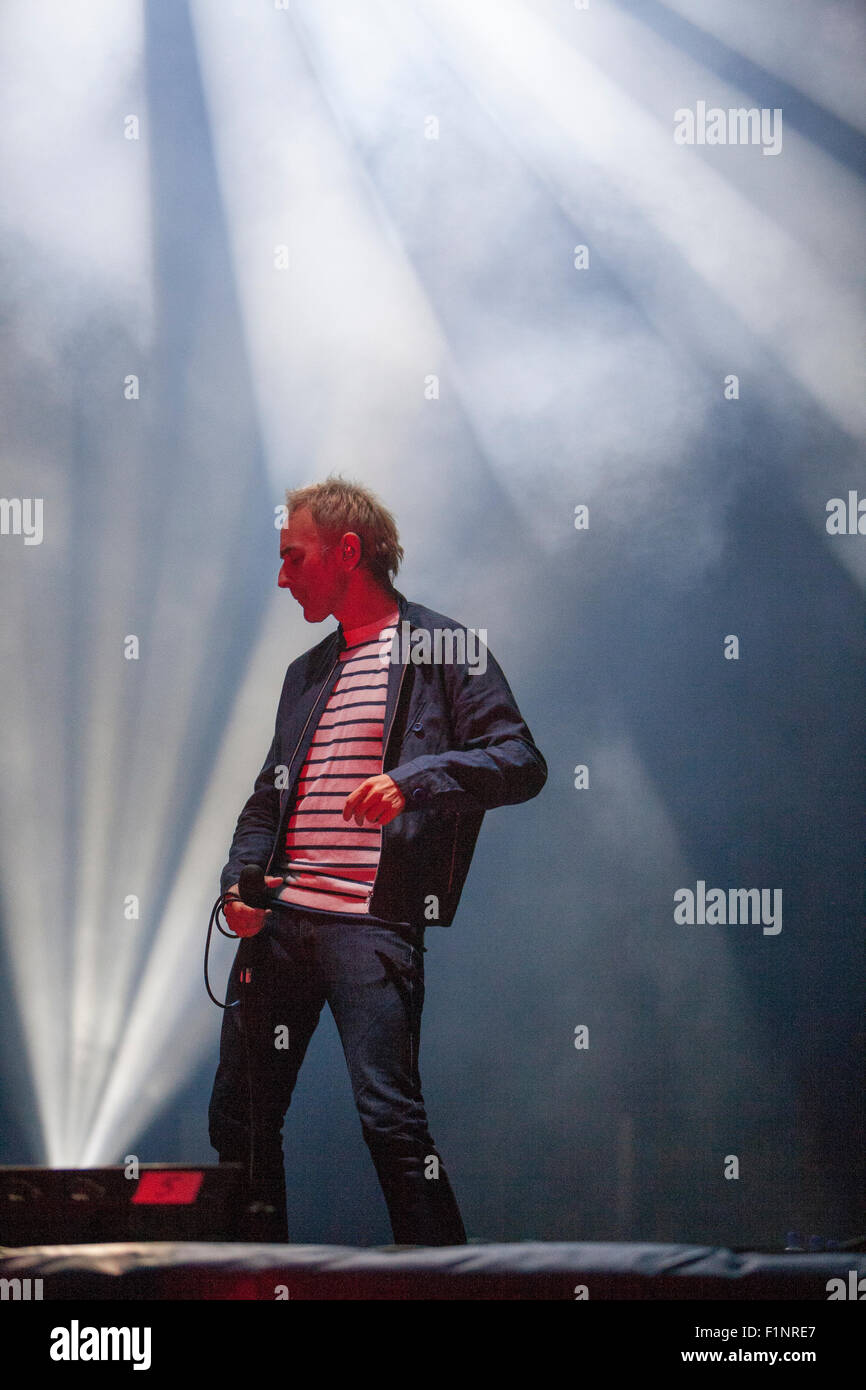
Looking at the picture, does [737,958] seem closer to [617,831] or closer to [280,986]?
[617,831]

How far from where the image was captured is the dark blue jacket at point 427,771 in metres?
2.69

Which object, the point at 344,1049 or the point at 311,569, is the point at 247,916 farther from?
the point at 311,569

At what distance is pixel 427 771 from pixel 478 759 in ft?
0.44

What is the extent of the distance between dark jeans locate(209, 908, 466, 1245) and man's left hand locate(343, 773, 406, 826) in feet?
0.85

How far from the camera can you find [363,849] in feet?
8.96

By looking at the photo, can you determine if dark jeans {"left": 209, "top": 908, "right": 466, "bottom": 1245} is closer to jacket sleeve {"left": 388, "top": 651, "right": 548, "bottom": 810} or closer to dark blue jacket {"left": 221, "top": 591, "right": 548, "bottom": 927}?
dark blue jacket {"left": 221, "top": 591, "right": 548, "bottom": 927}

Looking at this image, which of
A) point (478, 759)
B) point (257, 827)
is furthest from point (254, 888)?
point (478, 759)

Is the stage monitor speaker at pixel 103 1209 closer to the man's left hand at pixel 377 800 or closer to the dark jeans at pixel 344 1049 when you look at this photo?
the dark jeans at pixel 344 1049

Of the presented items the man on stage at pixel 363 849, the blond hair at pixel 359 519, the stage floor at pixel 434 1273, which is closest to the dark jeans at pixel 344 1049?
the man on stage at pixel 363 849

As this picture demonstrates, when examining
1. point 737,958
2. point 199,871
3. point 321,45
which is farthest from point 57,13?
point 737,958

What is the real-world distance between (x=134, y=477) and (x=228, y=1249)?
2120mm

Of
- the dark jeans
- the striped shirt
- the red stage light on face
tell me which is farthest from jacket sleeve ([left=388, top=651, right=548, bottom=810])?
the red stage light on face
